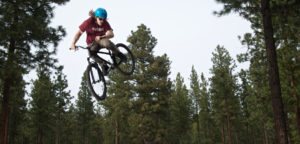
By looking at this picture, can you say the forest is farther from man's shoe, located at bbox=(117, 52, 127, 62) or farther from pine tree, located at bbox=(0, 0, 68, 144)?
man's shoe, located at bbox=(117, 52, 127, 62)

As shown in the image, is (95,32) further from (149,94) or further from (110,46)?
(149,94)

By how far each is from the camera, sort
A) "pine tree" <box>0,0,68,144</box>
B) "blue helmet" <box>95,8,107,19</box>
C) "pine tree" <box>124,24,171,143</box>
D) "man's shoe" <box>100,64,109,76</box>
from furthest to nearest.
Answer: "pine tree" <box>124,24,171,143</box> → "pine tree" <box>0,0,68,144</box> → "man's shoe" <box>100,64,109,76</box> → "blue helmet" <box>95,8,107,19</box>

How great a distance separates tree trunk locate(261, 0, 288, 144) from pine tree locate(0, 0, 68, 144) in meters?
11.6

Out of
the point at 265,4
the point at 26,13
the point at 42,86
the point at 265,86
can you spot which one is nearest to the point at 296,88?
the point at 265,86

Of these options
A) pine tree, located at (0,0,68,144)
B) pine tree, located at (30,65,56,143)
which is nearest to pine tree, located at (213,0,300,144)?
pine tree, located at (0,0,68,144)

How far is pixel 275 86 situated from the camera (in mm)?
10297

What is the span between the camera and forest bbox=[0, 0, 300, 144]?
12547 millimetres

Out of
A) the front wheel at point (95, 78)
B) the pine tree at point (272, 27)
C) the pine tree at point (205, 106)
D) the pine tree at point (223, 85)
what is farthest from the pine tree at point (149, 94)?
the front wheel at point (95, 78)

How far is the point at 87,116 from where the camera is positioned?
51062mm

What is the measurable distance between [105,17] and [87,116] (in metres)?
48.1

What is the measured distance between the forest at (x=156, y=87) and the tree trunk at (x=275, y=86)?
0.04m

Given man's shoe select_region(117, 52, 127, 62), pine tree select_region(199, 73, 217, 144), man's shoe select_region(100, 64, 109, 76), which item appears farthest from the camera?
pine tree select_region(199, 73, 217, 144)

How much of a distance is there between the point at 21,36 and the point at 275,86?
523 inches

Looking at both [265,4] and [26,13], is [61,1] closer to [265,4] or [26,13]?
[26,13]
